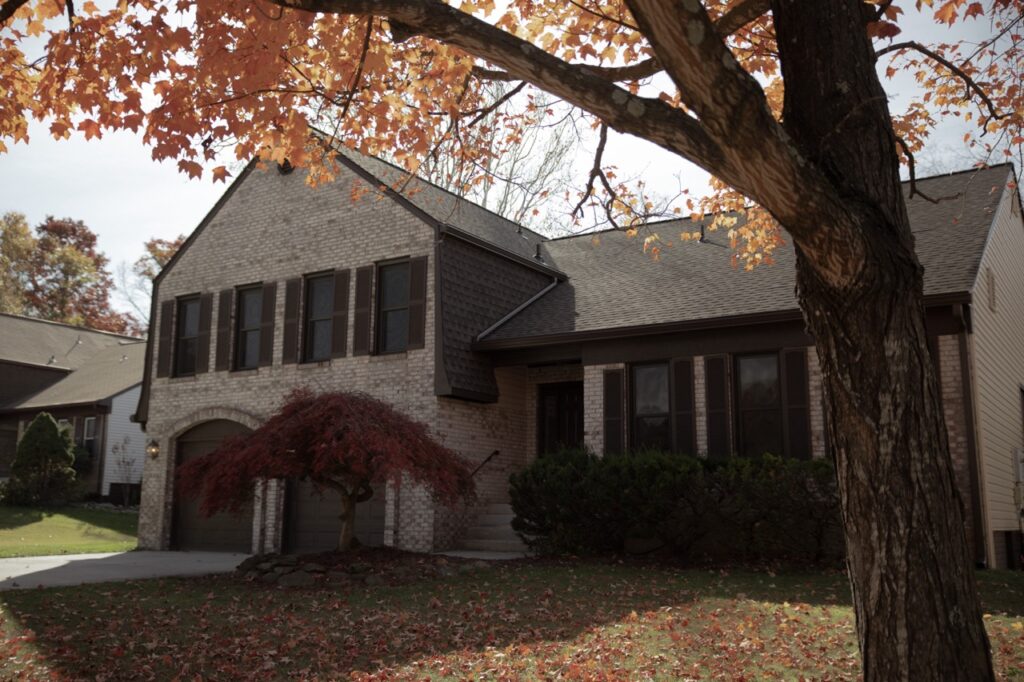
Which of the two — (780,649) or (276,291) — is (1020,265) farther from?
(276,291)

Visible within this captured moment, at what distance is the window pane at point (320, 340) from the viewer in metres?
17.8

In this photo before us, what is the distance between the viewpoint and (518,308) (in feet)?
58.7

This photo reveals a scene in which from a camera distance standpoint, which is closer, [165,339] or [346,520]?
[346,520]

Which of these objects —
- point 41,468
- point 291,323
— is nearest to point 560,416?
point 291,323

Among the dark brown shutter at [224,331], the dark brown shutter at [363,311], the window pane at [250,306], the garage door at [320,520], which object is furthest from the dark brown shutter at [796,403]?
the dark brown shutter at [224,331]

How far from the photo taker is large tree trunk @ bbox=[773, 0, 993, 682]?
428 cm

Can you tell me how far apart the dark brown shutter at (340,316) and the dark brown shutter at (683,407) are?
6470mm

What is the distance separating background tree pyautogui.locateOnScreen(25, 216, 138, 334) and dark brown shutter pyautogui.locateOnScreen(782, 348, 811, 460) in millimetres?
41267

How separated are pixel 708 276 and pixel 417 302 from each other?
5.41 metres

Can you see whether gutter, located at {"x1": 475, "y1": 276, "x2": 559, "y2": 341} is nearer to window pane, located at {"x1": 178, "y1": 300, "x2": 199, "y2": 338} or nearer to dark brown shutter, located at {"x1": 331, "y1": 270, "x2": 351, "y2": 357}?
dark brown shutter, located at {"x1": 331, "y1": 270, "x2": 351, "y2": 357}

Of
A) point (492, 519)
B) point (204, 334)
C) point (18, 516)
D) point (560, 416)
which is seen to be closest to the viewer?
point (492, 519)

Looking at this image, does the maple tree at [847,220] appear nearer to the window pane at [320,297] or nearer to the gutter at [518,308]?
the gutter at [518,308]

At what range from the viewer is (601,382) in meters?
15.5

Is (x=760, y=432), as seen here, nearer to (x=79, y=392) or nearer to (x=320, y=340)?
(x=320, y=340)
